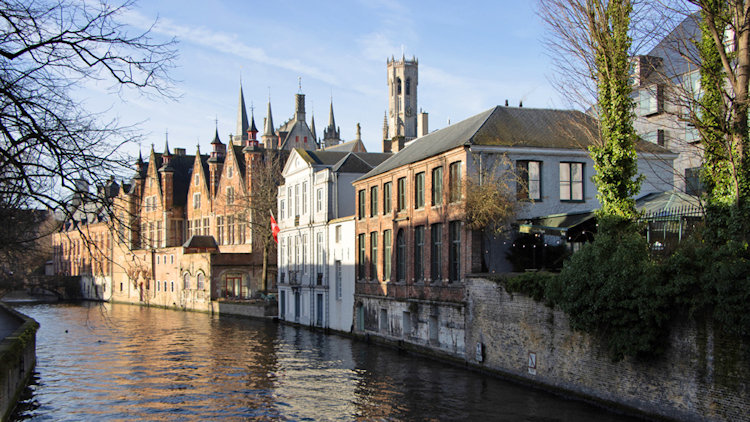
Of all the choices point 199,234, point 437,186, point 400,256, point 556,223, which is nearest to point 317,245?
point 400,256

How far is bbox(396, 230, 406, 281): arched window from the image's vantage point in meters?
32.5

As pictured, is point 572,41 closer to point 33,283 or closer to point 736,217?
point 736,217

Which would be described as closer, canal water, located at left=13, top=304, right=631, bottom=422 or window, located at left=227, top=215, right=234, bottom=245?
canal water, located at left=13, top=304, right=631, bottom=422

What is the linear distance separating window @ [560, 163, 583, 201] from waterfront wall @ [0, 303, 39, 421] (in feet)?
62.8

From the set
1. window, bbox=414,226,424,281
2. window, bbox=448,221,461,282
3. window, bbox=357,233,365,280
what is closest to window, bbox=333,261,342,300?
window, bbox=357,233,365,280

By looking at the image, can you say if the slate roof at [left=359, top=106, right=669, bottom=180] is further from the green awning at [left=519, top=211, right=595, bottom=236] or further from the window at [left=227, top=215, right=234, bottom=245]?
the window at [left=227, top=215, right=234, bottom=245]

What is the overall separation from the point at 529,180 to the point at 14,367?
1817 cm

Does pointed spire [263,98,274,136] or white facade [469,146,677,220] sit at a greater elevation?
pointed spire [263,98,274,136]

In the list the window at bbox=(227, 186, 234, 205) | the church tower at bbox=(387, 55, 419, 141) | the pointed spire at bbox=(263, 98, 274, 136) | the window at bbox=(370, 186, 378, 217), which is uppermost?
the church tower at bbox=(387, 55, 419, 141)

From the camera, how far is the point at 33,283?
83.8m

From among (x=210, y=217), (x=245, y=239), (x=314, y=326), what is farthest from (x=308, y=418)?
(x=210, y=217)

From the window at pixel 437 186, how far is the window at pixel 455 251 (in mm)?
1423

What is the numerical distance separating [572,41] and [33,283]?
78.2 metres

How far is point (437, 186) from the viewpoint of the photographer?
96.5 ft
